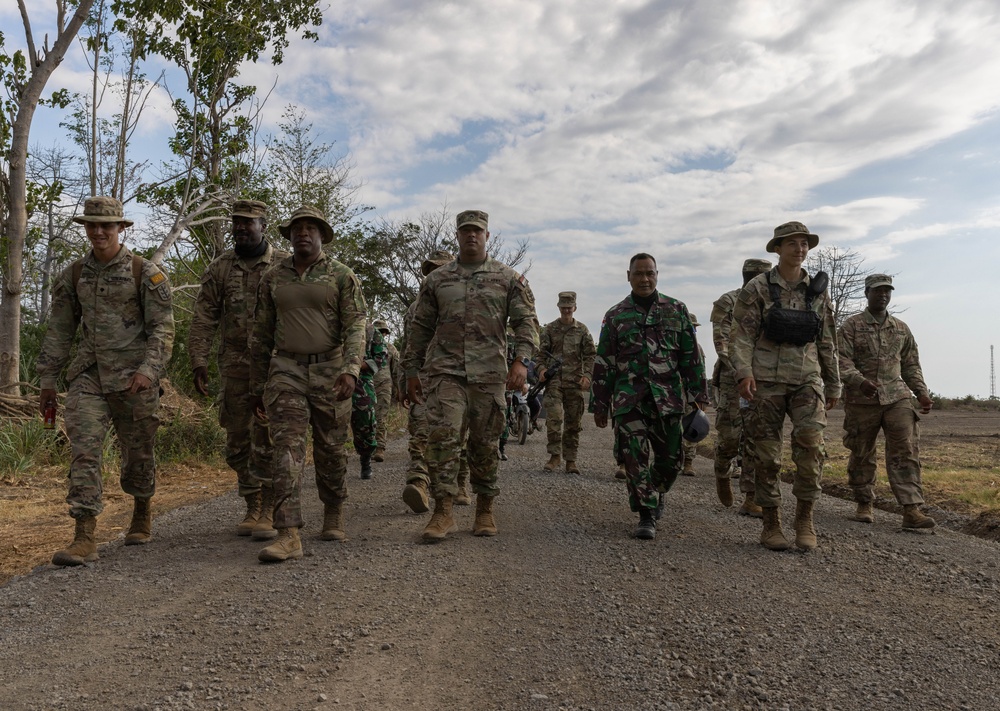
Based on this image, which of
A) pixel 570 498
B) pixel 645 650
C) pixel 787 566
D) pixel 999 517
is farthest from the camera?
pixel 570 498

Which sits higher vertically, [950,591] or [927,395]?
[927,395]

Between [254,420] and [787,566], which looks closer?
[787,566]

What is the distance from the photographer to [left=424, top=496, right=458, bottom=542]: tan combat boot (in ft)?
19.4

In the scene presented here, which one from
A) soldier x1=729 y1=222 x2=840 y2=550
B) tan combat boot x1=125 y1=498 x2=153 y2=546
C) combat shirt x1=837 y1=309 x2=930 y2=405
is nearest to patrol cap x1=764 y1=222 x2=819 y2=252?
soldier x1=729 y1=222 x2=840 y2=550

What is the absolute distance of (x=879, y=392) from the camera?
7.67m

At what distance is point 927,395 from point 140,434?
6.73m

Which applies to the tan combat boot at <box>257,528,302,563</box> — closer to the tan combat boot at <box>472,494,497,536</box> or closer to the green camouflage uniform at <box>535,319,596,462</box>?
the tan combat boot at <box>472,494,497,536</box>

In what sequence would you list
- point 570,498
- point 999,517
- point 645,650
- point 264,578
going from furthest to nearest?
1. point 570,498
2. point 999,517
3. point 264,578
4. point 645,650

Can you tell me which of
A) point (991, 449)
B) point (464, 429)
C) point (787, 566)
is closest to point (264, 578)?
point (464, 429)

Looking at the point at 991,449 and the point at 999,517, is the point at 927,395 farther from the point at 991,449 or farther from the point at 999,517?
the point at 991,449

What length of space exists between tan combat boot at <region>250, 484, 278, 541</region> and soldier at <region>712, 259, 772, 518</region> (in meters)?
4.25

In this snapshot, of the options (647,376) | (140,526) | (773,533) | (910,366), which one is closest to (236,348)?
(140,526)

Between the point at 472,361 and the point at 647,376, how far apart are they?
147 centimetres

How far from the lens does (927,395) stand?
771 centimetres
